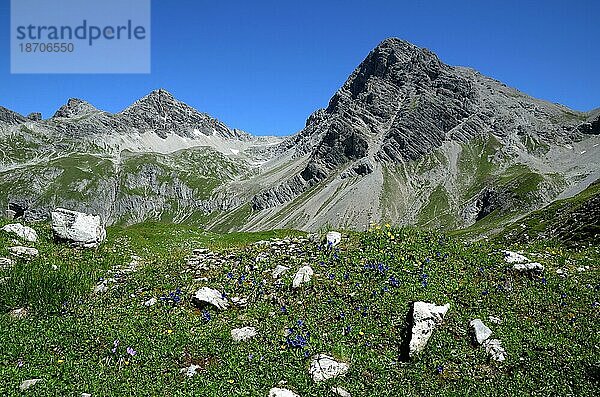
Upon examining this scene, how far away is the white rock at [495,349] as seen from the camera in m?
10.7

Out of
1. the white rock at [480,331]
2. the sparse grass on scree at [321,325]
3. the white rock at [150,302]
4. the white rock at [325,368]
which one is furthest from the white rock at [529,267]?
the white rock at [150,302]

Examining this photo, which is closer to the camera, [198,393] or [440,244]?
[198,393]

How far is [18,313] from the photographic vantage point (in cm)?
1344

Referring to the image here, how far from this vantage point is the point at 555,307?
496 inches

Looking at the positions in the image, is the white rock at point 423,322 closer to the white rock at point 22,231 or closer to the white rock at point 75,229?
the white rock at point 75,229

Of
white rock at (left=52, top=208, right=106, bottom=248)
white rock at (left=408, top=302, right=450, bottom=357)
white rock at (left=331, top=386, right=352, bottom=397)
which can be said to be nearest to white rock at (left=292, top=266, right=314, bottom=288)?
white rock at (left=408, top=302, right=450, bottom=357)

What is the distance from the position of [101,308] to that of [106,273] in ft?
14.2

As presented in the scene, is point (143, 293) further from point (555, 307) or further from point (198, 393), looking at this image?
point (555, 307)

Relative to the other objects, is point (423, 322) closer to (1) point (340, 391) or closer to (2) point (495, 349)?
(2) point (495, 349)

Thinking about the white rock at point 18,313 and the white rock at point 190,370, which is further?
the white rock at point 18,313

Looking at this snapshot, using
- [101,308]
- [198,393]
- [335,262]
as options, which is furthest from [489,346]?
[101,308]

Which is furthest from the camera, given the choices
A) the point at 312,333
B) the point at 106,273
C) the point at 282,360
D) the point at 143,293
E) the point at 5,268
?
the point at 106,273

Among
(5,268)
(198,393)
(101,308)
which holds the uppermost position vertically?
(5,268)

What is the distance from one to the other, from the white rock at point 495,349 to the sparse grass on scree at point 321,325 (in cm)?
15
